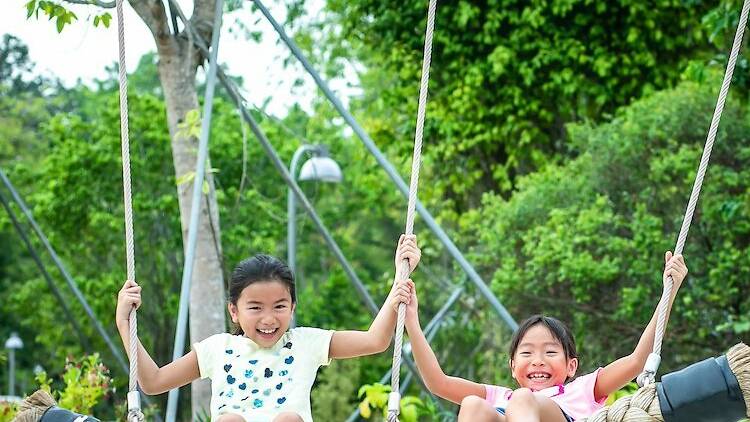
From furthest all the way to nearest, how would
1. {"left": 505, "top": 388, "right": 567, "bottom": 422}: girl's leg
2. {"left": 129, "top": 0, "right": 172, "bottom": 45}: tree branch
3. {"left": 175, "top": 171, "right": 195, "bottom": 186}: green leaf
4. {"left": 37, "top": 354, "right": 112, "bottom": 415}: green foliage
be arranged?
{"left": 129, "top": 0, "right": 172, "bottom": 45}: tree branch → {"left": 175, "top": 171, "right": 195, "bottom": 186}: green leaf → {"left": 37, "top": 354, "right": 112, "bottom": 415}: green foliage → {"left": 505, "top": 388, "right": 567, "bottom": 422}: girl's leg

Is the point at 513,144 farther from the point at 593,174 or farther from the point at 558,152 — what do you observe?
the point at 593,174

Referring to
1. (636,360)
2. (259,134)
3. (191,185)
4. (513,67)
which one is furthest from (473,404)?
(513,67)

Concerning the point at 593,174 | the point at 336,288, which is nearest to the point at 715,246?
the point at 593,174

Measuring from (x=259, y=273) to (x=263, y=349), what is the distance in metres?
0.19

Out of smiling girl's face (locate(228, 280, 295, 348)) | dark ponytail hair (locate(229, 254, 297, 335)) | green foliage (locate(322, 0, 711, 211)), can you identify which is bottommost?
smiling girl's face (locate(228, 280, 295, 348))

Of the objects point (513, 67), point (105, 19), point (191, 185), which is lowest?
point (191, 185)

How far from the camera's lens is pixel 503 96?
31.7 feet

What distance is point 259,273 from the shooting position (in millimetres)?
3066

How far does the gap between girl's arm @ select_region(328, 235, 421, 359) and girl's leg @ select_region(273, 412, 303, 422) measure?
0.86 feet

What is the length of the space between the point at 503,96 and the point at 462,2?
76 cm

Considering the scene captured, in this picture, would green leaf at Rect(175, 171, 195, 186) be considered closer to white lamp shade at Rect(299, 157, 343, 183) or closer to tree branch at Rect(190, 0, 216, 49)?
tree branch at Rect(190, 0, 216, 49)

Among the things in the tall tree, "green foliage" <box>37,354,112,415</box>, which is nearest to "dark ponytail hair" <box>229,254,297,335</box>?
"green foliage" <box>37,354,112,415</box>

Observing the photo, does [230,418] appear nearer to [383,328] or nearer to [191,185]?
[383,328]

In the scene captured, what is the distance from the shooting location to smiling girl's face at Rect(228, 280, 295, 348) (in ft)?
10.00
